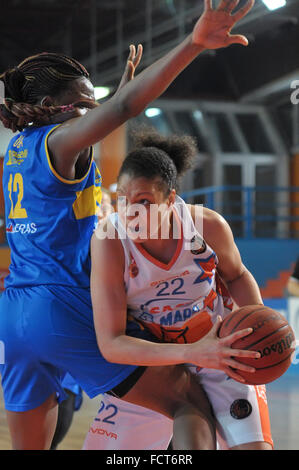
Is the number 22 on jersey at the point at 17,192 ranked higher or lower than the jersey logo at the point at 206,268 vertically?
higher

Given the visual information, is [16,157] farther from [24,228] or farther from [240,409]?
[240,409]

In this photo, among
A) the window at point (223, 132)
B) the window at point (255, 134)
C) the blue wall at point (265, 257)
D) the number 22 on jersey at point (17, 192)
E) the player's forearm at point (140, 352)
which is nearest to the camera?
the player's forearm at point (140, 352)

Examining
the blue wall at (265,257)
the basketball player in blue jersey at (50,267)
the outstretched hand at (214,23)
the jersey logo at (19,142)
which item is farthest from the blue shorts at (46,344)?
the blue wall at (265,257)

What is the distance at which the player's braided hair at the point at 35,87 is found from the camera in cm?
214

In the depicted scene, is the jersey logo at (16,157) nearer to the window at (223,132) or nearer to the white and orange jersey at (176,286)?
the white and orange jersey at (176,286)

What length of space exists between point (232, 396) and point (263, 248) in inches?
352

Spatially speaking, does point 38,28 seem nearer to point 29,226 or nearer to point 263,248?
point 263,248

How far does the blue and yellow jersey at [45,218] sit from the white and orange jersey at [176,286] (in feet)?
0.45

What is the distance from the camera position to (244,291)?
2.21 meters

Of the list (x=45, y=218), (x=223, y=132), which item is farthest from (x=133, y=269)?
(x=223, y=132)

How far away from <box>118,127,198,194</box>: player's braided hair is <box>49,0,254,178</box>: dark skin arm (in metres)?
0.17

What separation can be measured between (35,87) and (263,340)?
1121 millimetres

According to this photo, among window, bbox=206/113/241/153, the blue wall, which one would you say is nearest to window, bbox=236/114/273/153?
window, bbox=206/113/241/153
